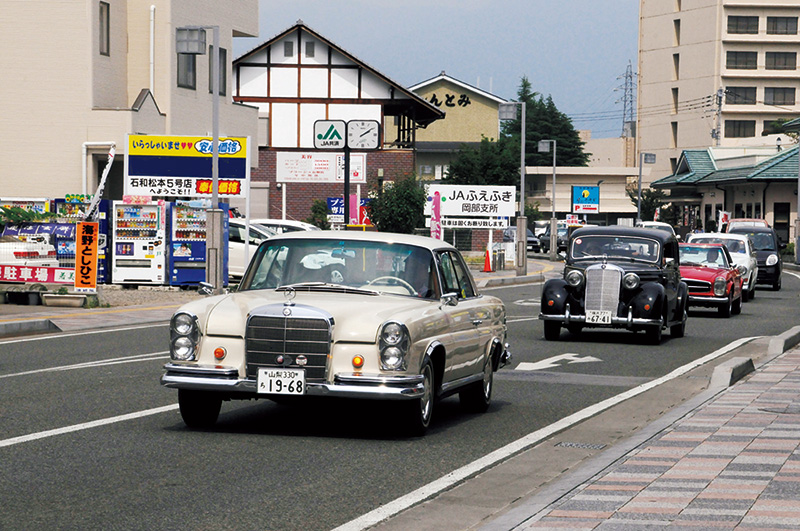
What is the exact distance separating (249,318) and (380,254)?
5.14 feet

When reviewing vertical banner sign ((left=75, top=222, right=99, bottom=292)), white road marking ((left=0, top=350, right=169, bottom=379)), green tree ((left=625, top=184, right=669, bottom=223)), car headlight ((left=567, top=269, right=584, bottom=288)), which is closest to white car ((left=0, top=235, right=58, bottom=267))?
vertical banner sign ((left=75, top=222, right=99, bottom=292))

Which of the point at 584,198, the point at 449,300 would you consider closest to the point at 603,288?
the point at 449,300

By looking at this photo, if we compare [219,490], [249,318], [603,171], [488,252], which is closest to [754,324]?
[249,318]

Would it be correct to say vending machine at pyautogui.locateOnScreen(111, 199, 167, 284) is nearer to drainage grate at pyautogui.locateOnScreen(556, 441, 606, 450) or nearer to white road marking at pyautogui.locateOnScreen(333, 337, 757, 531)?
white road marking at pyautogui.locateOnScreen(333, 337, 757, 531)

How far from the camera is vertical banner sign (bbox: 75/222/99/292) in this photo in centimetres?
2248

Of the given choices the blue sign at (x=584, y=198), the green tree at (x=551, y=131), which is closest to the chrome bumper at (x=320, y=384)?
the blue sign at (x=584, y=198)

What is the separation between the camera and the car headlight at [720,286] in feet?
80.5

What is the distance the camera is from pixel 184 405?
364 inches

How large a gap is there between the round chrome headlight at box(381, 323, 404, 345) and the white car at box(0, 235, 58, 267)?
18.0 metres

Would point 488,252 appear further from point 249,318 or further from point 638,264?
point 249,318

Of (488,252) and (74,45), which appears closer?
(74,45)

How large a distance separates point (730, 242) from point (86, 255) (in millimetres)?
17731

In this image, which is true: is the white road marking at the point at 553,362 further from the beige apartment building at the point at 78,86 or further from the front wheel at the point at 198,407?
the beige apartment building at the point at 78,86

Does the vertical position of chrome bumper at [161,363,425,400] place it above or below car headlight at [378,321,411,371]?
below
